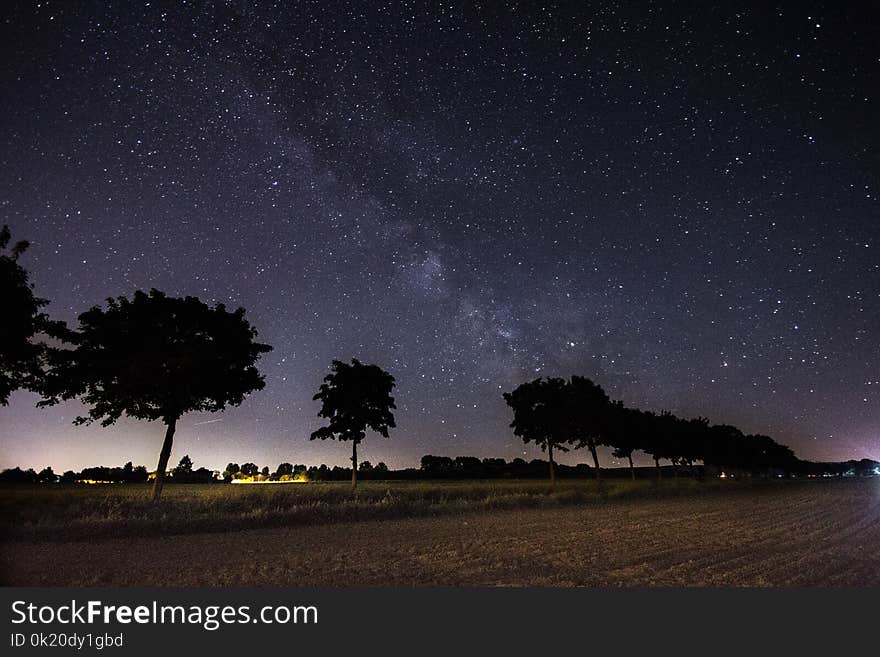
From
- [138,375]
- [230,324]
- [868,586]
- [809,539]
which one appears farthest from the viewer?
[230,324]

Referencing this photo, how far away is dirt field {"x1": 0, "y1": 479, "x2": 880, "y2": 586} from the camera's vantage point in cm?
885

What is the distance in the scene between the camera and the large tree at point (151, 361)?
2252cm

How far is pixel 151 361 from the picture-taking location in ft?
73.6

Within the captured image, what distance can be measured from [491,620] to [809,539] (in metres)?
13.4

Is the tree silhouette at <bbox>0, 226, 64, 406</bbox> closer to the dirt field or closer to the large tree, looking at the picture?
the large tree

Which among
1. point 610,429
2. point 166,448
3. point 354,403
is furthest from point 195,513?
point 610,429

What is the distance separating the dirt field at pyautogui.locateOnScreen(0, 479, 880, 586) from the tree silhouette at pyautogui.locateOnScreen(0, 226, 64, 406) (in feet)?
29.0

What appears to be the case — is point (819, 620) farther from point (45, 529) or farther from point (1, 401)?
point (1, 401)

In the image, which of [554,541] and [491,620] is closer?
[491,620]

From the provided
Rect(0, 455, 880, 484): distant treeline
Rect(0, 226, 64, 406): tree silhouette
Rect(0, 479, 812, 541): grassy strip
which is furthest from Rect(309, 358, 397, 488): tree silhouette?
Rect(0, 455, 880, 484): distant treeline

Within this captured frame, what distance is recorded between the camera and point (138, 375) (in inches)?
870

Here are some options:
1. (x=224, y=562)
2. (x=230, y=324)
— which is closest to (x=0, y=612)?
(x=224, y=562)

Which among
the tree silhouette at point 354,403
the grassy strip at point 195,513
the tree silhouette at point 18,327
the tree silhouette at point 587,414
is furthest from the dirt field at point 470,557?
the tree silhouette at point 587,414

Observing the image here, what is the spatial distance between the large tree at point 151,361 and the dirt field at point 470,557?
9.97 metres
